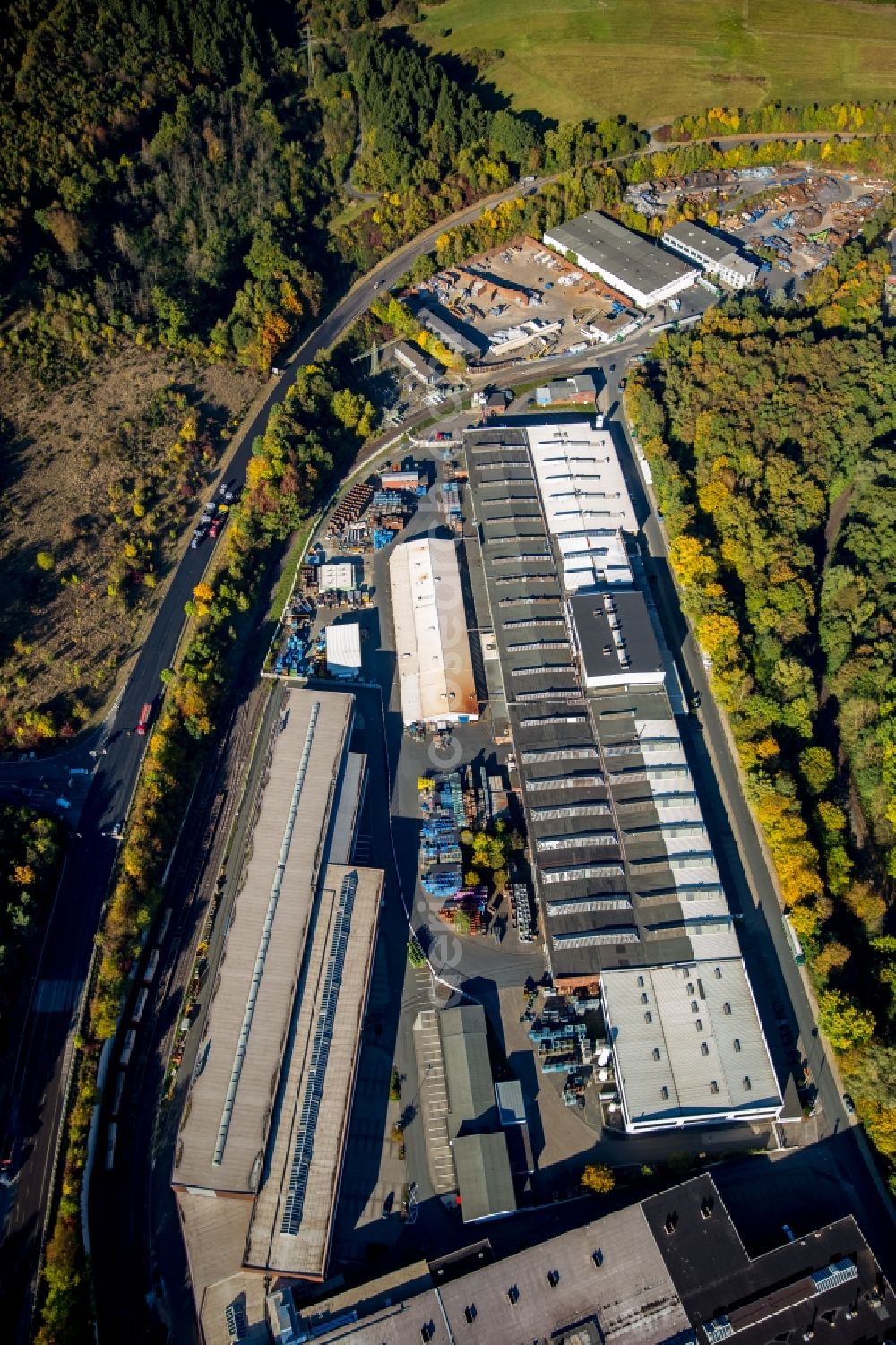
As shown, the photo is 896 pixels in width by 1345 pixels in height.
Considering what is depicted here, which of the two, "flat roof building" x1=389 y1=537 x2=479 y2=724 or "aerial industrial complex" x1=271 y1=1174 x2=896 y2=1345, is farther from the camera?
"flat roof building" x1=389 y1=537 x2=479 y2=724

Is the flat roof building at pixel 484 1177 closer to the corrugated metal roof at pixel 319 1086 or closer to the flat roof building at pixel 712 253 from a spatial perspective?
the corrugated metal roof at pixel 319 1086

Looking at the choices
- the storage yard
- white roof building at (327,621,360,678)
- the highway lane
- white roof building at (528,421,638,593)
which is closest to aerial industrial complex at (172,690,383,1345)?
the highway lane

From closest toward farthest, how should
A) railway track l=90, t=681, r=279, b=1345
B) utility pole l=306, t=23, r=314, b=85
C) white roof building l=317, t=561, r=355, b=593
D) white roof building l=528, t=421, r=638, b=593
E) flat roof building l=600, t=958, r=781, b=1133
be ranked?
railway track l=90, t=681, r=279, b=1345
flat roof building l=600, t=958, r=781, b=1133
white roof building l=528, t=421, r=638, b=593
white roof building l=317, t=561, r=355, b=593
utility pole l=306, t=23, r=314, b=85

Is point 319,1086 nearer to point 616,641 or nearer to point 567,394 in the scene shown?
point 616,641

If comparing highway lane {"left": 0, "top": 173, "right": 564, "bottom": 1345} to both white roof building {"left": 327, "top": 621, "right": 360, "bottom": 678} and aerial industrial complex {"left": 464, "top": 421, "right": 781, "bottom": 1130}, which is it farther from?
aerial industrial complex {"left": 464, "top": 421, "right": 781, "bottom": 1130}

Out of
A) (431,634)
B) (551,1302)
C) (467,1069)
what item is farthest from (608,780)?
(551,1302)

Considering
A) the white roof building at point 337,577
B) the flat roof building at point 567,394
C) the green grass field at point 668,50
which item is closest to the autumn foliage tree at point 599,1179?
the white roof building at point 337,577

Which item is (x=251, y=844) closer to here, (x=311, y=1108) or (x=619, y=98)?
(x=311, y=1108)

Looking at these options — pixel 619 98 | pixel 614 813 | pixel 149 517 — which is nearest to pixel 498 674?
pixel 614 813
